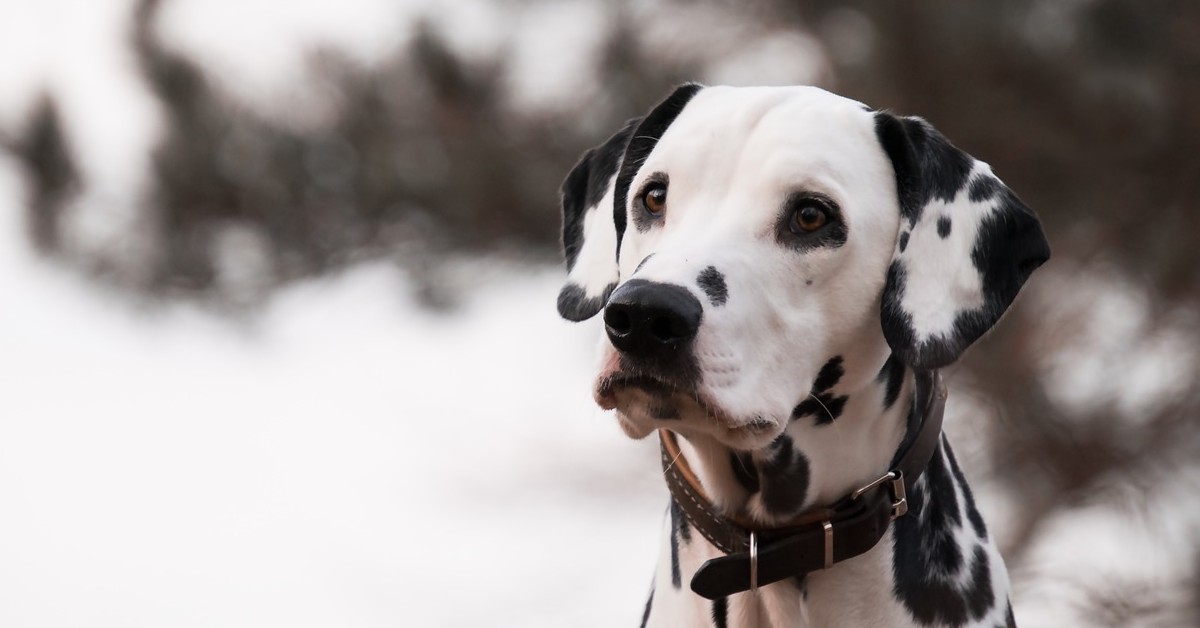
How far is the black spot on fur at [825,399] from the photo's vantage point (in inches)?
105

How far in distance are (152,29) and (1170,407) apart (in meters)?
5.89

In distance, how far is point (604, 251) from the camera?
119 inches

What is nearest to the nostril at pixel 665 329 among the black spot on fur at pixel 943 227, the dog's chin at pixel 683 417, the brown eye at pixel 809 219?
the dog's chin at pixel 683 417

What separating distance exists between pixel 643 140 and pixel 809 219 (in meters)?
0.55

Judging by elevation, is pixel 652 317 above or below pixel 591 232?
below

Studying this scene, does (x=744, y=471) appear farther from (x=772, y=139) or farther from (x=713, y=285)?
(x=772, y=139)

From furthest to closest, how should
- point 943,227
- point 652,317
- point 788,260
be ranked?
point 943,227 → point 788,260 → point 652,317

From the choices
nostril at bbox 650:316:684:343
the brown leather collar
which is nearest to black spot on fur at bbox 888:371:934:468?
the brown leather collar

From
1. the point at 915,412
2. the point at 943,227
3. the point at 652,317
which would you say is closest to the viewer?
the point at 652,317

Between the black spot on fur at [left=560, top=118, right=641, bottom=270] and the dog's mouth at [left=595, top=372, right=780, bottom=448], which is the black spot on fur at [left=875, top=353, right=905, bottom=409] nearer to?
the dog's mouth at [left=595, top=372, right=780, bottom=448]

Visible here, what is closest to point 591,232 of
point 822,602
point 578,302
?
point 578,302

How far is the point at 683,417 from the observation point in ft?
8.12

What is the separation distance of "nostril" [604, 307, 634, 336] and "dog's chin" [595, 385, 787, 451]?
103 mm

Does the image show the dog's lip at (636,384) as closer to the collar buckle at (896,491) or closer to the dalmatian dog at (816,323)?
the dalmatian dog at (816,323)
